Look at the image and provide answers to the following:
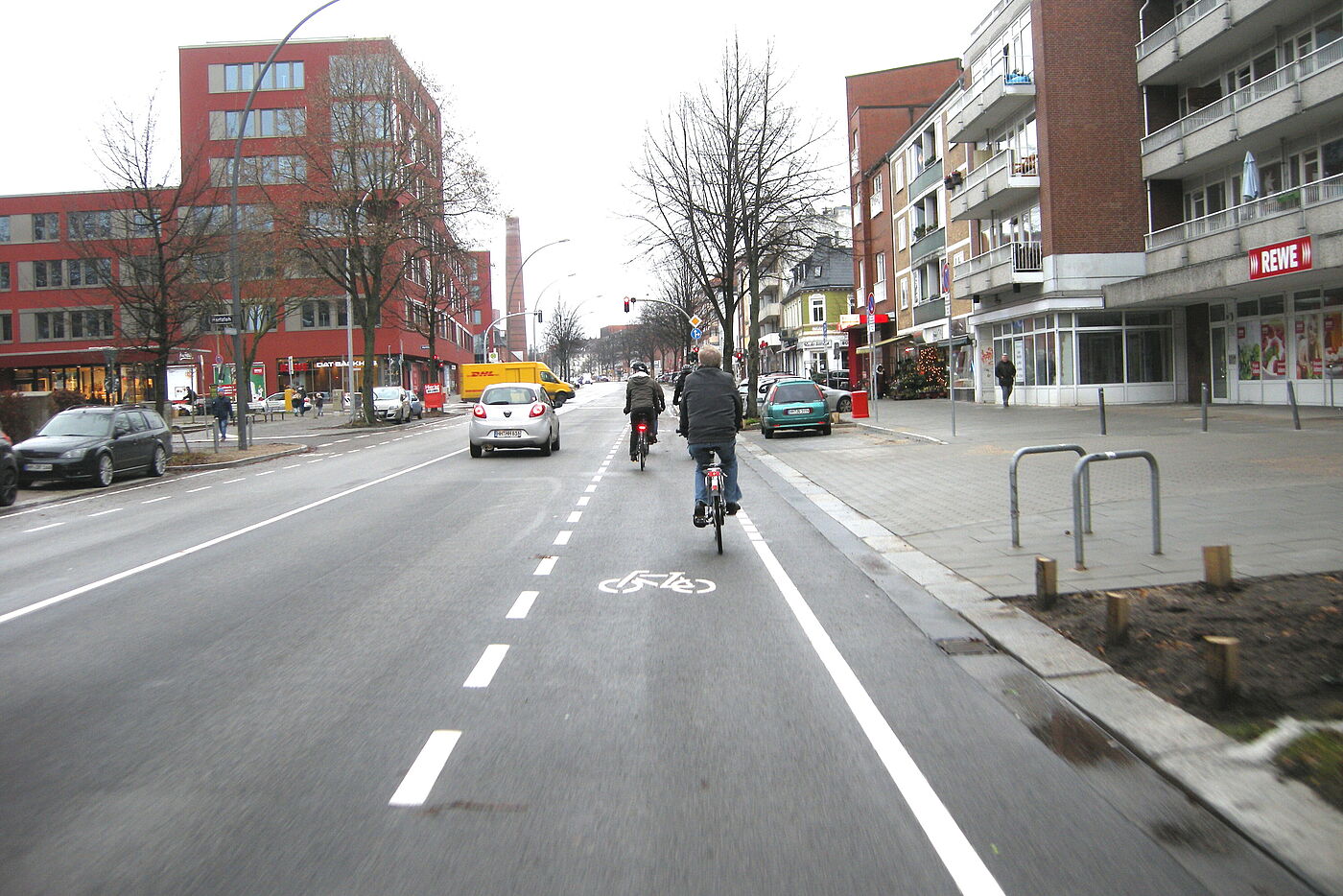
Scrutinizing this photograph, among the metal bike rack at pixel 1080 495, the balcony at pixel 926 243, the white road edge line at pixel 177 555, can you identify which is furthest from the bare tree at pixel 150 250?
the balcony at pixel 926 243

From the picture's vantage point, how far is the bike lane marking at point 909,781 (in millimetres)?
3223

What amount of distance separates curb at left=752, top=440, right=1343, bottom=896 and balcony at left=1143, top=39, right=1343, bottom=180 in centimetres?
2322

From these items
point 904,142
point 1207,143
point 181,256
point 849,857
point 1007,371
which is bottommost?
point 849,857

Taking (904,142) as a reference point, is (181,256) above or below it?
below

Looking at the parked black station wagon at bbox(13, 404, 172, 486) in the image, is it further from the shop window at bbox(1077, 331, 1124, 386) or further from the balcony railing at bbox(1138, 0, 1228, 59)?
the balcony railing at bbox(1138, 0, 1228, 59)

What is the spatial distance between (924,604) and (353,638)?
3.79 meters

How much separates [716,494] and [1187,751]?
18.9 ft

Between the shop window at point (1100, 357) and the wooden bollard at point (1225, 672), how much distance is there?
100 feet

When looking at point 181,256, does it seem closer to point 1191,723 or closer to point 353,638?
point 353,638

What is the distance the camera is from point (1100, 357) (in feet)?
109

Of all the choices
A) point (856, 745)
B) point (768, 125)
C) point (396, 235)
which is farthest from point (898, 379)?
point (856, 745)

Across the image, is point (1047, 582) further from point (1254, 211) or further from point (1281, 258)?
point (1254, 211)

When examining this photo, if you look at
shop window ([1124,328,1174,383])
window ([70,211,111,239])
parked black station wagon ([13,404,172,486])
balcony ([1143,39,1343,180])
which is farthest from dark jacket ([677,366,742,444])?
shop window ([1124,328,1174,383])

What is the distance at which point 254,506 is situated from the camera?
46.9 ft
